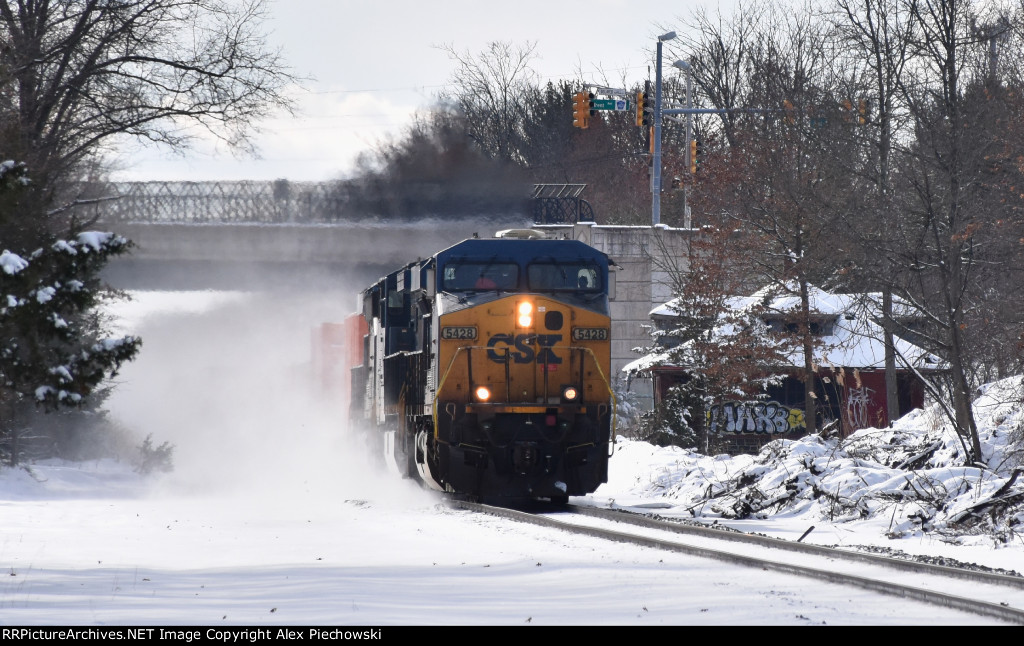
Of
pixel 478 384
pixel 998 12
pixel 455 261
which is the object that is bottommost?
pixel 478 384

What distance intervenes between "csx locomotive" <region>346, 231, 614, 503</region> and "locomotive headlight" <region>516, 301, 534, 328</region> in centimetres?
1

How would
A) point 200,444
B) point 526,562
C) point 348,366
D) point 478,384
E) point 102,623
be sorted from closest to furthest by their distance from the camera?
point 102,623, point 526,562, point 478,384, point 348,366, point 200,444

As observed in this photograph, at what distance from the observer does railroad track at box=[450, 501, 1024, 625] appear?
24.9 ft

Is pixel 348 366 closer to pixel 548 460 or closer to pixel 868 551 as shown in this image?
pixel 548 460

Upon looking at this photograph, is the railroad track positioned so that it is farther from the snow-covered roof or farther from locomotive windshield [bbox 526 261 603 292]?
the snow-covered roof

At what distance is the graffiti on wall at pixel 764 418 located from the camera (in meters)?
31.6

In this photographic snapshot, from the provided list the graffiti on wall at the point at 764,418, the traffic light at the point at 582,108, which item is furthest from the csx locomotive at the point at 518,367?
the graffiti on wall at the point at 764,418

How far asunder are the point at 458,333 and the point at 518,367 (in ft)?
3.34

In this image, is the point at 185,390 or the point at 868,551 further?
the point at 185,390

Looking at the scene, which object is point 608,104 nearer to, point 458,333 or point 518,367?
point 518,367

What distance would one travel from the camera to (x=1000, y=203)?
915 inches

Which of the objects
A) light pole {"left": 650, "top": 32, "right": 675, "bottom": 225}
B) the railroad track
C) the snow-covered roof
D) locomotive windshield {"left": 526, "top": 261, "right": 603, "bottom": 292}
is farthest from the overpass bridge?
the railroad track

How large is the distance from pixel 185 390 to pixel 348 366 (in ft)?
96.9

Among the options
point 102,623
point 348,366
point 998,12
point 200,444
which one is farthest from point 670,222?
point 102,623
